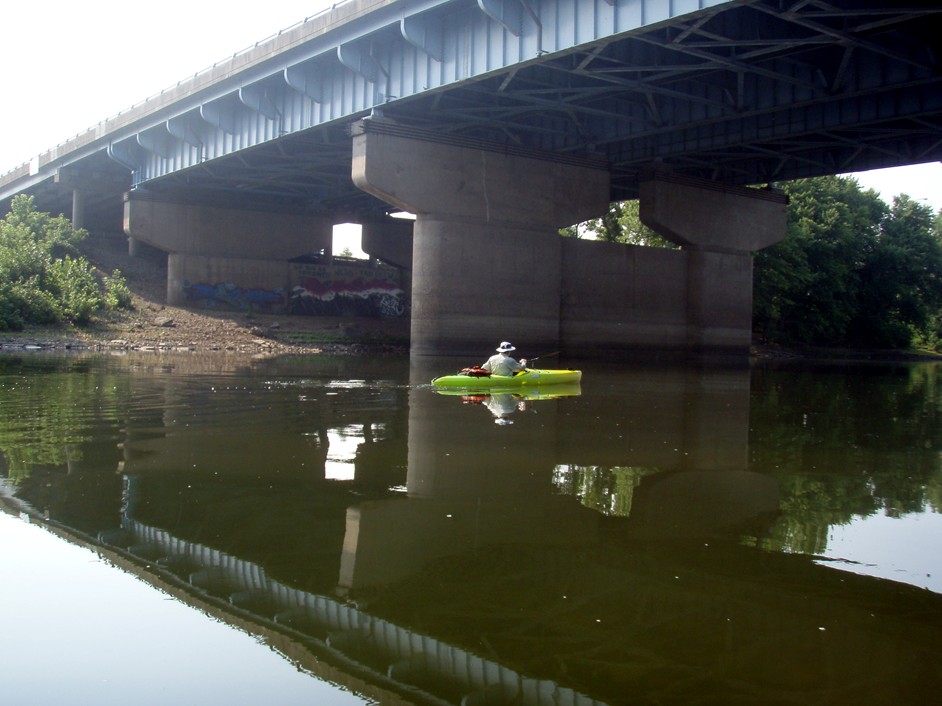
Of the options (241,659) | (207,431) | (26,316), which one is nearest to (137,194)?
(26,316)

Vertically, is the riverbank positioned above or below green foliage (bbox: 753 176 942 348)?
below

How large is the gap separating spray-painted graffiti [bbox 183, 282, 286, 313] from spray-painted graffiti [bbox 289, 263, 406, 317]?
998 millimetres

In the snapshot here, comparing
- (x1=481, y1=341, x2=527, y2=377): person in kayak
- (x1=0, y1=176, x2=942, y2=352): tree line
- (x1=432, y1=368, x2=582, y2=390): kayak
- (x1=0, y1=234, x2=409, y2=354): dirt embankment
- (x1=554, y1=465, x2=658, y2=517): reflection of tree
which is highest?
(x1=0, y1=176, x2=942, y2=352): tree line

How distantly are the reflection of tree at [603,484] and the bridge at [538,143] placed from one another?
15.4 metres

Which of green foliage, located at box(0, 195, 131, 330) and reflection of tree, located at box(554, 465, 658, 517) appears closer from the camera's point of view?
reflection of tree, located at box(554, 465, 658, 517)

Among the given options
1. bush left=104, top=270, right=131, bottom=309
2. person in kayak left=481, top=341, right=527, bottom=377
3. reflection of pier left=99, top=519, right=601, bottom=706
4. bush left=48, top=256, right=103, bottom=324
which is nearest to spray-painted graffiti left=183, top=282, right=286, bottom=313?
bush left=104, top=270, right=131, bottom=309

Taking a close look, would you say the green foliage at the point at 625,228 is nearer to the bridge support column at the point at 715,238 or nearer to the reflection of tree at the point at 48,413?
the bridge support column at the point at 715,238

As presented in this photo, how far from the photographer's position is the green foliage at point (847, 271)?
59656 mm

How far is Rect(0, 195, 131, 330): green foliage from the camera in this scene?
133ft

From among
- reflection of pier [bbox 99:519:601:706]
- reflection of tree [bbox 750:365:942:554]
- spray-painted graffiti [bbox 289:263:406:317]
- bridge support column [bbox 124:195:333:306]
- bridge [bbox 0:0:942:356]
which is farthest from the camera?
spray-painted graffiti [bbox 289:263:406:317]

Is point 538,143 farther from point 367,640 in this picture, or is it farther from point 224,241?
point 367,640

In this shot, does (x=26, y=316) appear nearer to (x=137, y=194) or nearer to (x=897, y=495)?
(x=137, y=194)

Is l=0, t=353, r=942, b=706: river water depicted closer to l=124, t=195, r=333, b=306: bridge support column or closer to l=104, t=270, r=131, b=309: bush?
l=104, t=270, r=131, b=309: bush

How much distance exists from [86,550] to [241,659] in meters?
2.31
